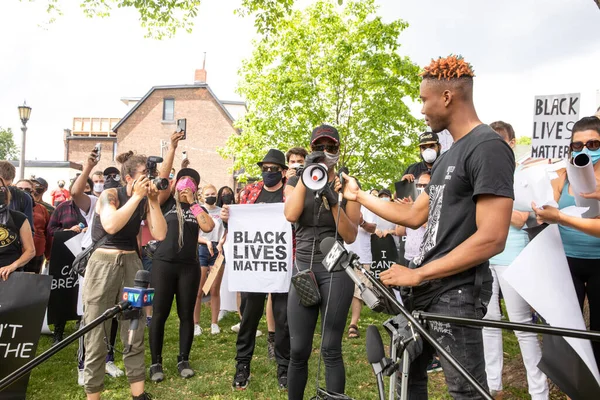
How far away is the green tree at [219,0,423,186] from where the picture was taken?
70.6ft

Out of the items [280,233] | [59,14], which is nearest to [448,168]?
[280,233]

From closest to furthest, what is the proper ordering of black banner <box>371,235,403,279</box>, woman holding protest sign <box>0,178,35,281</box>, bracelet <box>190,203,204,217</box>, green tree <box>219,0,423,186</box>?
woman holding protest sign <box>0,178,35,281</box>, bracelet <box>190,203,204,217</box>, black banner <box>371,235,403,279</box>, green tree <box>219,0,423,186</box>

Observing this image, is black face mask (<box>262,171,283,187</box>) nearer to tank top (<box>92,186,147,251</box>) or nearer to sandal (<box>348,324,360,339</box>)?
tank top (<box>92,186,147,251</box>)

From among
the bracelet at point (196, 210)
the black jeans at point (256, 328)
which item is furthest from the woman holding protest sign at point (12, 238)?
the black jeans at point (256, 328)

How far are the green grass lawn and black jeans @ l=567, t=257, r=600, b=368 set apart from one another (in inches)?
61.0

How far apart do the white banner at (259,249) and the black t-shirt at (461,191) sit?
9.04ft

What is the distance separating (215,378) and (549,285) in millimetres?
3720

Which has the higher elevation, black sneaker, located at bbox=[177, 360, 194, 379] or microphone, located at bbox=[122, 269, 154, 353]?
microphone, located at bbox=[122, 269, 154, 353]

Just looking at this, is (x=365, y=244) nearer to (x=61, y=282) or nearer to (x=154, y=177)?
(x=61, y=282)

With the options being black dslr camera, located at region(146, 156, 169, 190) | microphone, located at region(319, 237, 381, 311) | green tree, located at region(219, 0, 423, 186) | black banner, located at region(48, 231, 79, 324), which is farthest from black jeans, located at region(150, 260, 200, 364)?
green tree, located at region(219, 0, 423, 186)

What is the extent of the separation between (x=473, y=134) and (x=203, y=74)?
40948 millimetres

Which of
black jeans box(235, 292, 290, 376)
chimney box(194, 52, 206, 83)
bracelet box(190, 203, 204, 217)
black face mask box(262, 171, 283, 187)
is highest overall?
chimney box(194, 52, 206, 83)

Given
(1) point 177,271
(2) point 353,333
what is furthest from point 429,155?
(1) point 177,271

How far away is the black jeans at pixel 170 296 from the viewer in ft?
17.3
